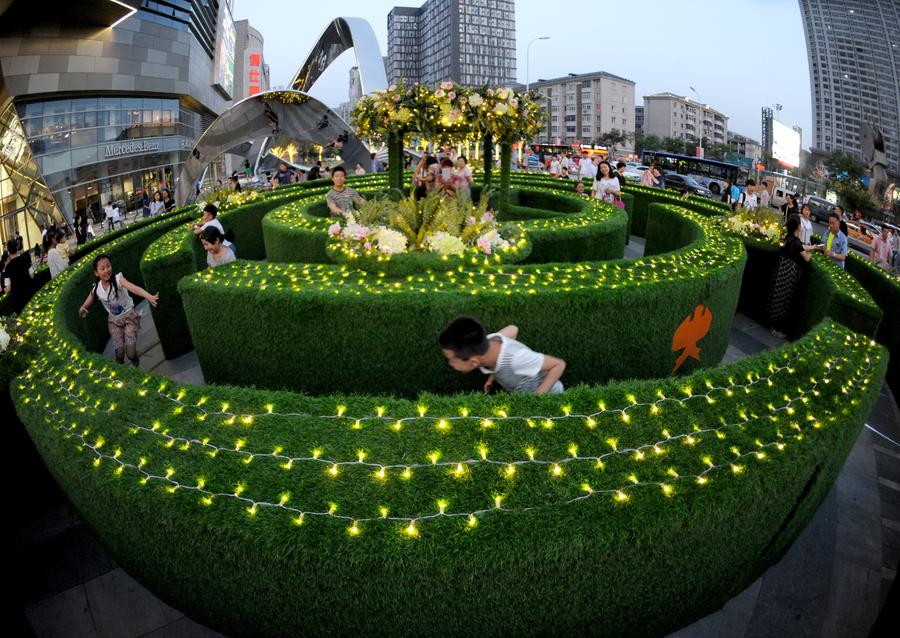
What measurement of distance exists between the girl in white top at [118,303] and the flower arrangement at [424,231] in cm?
266

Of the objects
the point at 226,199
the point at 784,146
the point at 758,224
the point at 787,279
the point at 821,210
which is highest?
the point at 784,146

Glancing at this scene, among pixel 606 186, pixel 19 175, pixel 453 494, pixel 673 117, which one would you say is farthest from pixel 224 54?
pixel 673 117

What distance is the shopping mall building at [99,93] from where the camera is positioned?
25641mm

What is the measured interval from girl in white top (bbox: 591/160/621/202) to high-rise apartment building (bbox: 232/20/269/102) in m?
95.2

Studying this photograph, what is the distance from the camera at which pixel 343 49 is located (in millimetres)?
49844

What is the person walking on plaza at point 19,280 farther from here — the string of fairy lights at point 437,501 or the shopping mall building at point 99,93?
the shopping mall building at point 99,93

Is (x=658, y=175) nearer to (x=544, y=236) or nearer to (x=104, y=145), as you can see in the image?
(x=544, y=236)

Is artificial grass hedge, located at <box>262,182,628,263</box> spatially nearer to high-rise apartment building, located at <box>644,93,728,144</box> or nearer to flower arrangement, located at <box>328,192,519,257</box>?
flower arrangement, located at <box>328,192,519,257</box>

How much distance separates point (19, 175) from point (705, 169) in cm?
4696

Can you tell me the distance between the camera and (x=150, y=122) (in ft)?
119

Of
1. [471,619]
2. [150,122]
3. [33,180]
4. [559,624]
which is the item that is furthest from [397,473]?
[150,122]

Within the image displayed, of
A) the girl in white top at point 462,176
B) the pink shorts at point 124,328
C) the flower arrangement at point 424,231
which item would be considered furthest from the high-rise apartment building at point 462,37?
the pink shorts at point 124,328

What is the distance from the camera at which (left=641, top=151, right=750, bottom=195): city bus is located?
39688 millimetres

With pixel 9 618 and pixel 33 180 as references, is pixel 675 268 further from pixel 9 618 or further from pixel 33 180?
pixel 33 180
